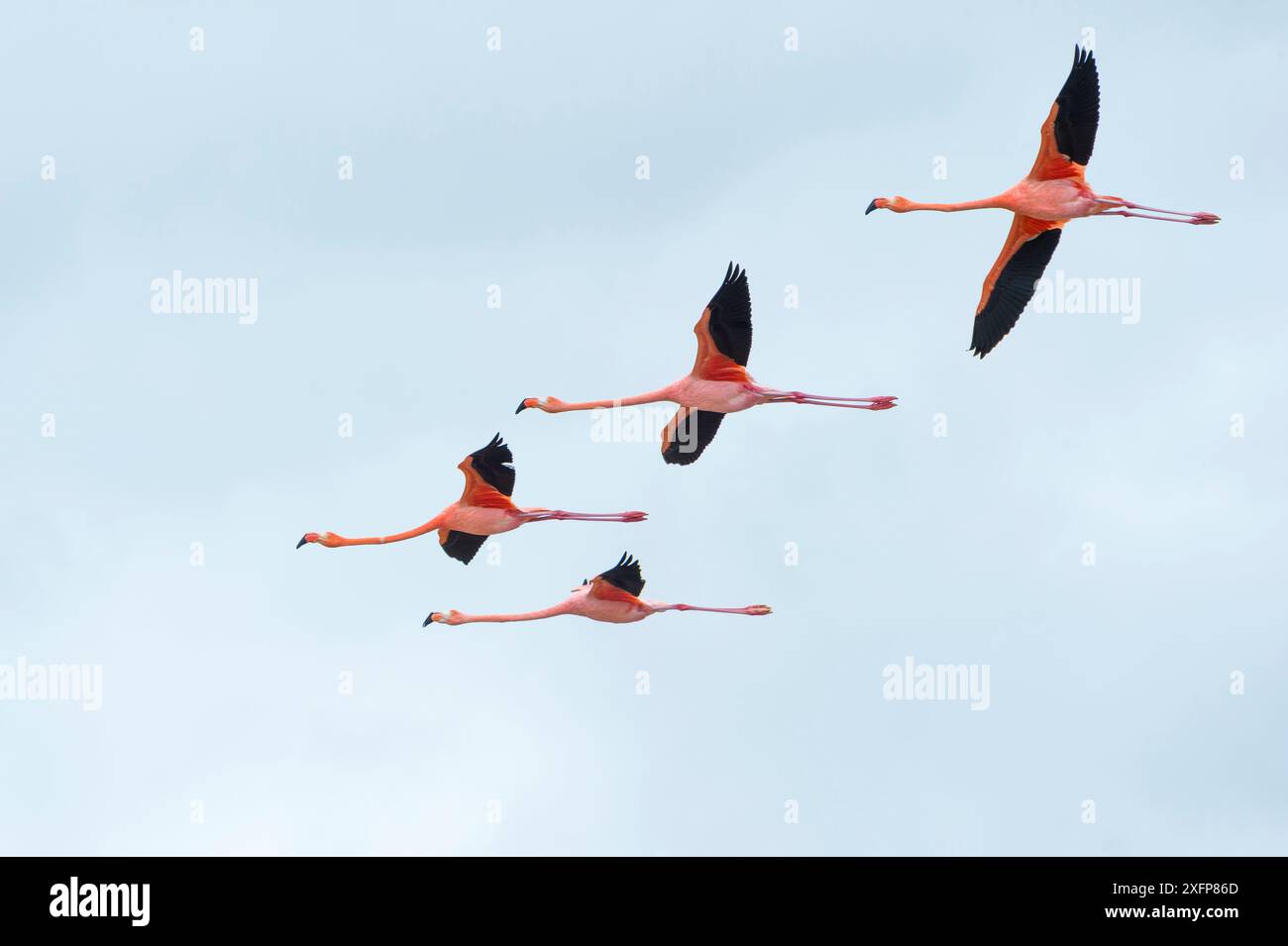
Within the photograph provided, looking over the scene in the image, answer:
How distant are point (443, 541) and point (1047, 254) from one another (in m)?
10.5

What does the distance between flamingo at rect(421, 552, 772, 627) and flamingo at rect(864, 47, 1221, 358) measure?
20.3 ft

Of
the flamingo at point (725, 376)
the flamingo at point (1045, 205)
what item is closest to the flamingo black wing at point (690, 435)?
the flamingo at point (725, 376)

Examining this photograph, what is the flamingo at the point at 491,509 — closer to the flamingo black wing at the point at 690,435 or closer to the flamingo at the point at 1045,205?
the flamingo black wing at the point at 690,435

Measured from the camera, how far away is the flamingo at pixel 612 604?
134 ft

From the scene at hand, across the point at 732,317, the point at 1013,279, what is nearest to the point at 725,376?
the point at 732,317

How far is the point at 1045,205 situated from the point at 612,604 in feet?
29.4

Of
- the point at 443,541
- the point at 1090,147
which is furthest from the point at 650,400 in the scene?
the point at 1090,147

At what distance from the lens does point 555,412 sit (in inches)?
1650

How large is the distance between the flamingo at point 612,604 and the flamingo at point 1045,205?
6192 mm

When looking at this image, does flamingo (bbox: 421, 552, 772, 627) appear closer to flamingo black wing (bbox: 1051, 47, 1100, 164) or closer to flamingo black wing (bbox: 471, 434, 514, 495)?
flamingo black wing (bbox: 471, 434, 514, 495)

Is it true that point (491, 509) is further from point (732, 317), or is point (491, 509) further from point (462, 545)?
point (732, 317)
